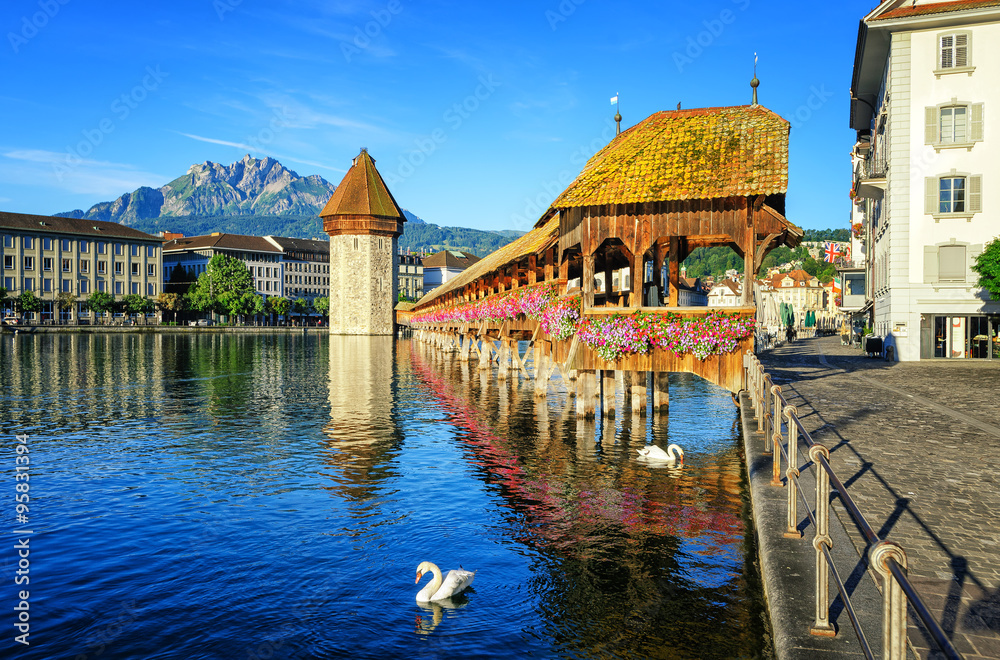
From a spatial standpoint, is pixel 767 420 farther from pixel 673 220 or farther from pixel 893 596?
pixel 893 596

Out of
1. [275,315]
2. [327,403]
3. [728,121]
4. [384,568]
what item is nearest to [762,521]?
[384,568]

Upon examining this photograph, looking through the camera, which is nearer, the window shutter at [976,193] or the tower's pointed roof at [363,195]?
the window shutter at [976,193]

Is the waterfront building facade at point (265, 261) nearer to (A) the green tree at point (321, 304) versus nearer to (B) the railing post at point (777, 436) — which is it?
(A) the green tree at point (321, 304)

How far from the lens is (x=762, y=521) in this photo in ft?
24.8

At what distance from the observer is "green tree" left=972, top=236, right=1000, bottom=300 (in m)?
29.0

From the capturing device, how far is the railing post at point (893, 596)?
3.39m

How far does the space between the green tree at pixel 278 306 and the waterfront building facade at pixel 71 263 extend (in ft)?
73.6

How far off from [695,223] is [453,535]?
8887mm

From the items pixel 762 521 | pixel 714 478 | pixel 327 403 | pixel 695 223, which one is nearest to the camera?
pixel 762 521

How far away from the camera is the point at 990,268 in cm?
2923

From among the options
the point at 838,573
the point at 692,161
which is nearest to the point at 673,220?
the point at 692,161

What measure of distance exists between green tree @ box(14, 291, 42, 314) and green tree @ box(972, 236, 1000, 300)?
116m

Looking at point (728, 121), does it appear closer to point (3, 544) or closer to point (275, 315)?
point (3, 544)

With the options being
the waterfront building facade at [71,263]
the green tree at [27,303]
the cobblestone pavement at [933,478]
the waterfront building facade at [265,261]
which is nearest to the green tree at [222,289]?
the waterfront building facade at [71,263]
